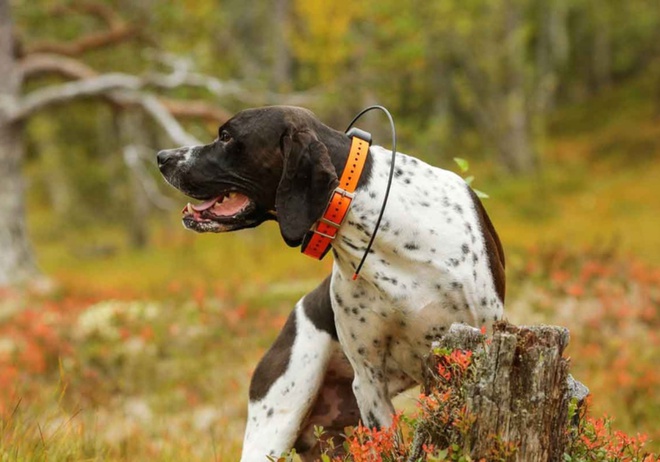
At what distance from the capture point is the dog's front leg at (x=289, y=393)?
4164 millimetres

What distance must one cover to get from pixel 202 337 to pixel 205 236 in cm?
1093

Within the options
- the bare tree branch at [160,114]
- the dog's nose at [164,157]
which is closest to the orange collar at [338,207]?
the dog's nose at [164,157]

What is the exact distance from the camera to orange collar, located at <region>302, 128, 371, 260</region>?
3.48 m

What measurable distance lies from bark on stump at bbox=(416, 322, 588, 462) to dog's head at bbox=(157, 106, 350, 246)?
101cm

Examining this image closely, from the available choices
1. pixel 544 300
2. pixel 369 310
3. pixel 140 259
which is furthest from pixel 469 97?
pixel 369 310

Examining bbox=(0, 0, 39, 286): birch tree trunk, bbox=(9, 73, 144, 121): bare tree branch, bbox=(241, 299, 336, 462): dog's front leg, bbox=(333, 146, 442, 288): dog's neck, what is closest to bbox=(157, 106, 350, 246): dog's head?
bbox=(333, 146, 442, 288): dog's neck

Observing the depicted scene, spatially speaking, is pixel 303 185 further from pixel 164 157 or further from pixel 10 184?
pixel 10 184

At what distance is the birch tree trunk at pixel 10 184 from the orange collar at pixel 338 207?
11276 mm

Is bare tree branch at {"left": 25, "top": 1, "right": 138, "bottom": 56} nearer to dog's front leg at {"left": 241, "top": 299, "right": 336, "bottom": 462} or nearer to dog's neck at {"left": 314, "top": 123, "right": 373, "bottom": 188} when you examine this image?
dog's front leg at {"left": 241, "top": 299, "right": 336, "bottom": 462}

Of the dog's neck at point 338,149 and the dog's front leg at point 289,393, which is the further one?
the dog's front leg at point 289,393

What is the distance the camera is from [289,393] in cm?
418

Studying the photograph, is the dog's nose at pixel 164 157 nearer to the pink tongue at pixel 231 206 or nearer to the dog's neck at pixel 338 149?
the pink tongue at pixel 231 206

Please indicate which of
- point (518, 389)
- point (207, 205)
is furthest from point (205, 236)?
point (518, 389)

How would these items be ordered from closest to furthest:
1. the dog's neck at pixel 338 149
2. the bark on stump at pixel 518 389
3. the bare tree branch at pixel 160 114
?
the bark on stump at pixel 518 389
the dog's neck at pixel 338 149
the bare tree branch at pixel 160 114
